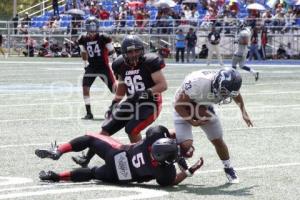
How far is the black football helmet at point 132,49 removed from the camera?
8.75m

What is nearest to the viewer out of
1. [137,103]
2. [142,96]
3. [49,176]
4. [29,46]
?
[49,176]

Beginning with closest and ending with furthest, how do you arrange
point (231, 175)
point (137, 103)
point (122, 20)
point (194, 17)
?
point (231, 175), point (137, 103), point (194, 17), point (122, 20)

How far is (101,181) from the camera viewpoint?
27.0 feet

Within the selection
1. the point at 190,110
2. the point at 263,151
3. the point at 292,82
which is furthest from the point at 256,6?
the point at 190,110

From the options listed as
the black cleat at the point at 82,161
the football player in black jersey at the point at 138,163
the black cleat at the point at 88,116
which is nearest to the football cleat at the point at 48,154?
the football player in black jersey at the point at 138,163

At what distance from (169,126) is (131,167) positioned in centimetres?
529

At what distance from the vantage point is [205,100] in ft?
26.3

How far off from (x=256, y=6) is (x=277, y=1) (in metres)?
2.17

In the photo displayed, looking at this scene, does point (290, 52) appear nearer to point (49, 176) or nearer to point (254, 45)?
point (254, 45)

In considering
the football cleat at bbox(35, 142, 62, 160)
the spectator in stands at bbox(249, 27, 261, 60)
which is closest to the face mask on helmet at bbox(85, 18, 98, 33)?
the football cleat at bbox(35, 142, 62, 160)

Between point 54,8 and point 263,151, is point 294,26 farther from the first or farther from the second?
point 263,151

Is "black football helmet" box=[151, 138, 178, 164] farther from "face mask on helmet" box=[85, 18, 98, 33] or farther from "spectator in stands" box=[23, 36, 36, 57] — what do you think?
"spectator in stands" box=[23, 36, 36, 57]

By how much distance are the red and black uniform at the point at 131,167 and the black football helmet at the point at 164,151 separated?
12 cm

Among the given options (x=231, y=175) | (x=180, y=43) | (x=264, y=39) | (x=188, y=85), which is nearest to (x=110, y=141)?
(x=188, y=85)
